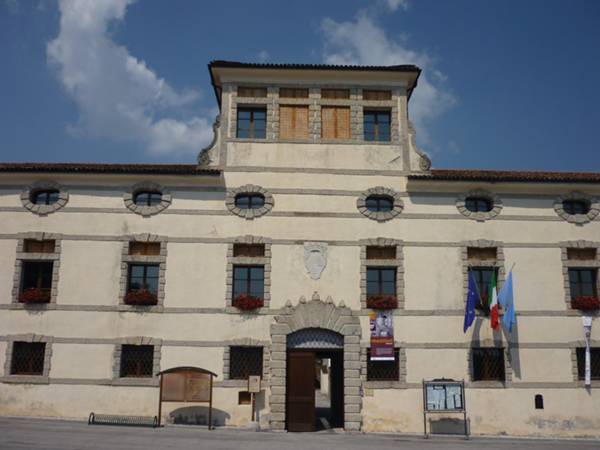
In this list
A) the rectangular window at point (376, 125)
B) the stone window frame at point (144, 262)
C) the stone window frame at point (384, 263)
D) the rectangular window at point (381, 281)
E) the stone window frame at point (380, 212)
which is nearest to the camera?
the stone window frame at point (144, 262)

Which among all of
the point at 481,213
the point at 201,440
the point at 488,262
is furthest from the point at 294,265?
the point at 481,213

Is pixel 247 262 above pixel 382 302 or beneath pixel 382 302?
above

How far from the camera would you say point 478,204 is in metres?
22.1

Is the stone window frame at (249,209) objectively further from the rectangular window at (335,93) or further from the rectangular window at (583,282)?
the rectangular window at (583,282)

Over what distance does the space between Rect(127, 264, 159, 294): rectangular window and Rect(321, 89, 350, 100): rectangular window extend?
9413 mm

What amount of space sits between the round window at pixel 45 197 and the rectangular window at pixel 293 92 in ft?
31.4

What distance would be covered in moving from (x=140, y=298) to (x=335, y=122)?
1001cm

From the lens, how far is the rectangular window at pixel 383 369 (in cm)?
2033

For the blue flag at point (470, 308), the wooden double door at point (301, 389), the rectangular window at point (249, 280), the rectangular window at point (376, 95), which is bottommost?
the wooden double door at point (301, 389)

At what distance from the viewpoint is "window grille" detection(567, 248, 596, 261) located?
70.9 ft

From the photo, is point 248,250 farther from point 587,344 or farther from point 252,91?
point 587,344

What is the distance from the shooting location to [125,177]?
70.1 ft

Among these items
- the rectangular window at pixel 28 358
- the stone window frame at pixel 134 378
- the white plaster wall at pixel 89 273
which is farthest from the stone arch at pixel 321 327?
the rectangular window at pixel 28 358

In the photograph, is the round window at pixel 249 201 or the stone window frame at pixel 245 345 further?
the round window at pixel 249 201
